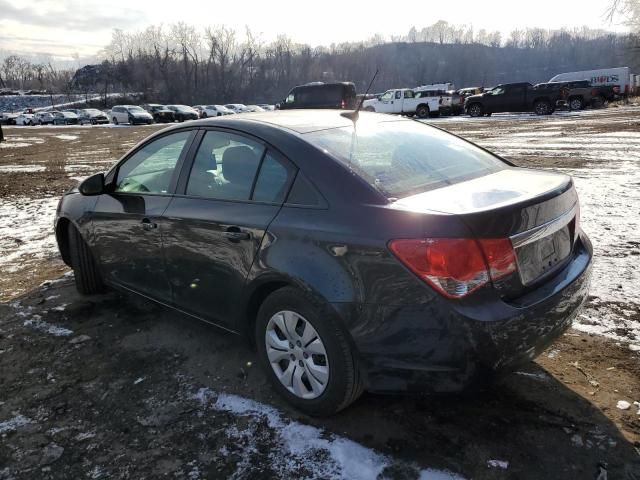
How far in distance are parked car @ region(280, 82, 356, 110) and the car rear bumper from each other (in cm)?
2160

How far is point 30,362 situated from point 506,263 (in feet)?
10.4

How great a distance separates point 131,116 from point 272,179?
42.1m

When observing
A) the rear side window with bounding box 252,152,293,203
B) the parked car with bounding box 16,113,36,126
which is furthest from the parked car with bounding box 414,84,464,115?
the parked car with bounding box 16,113,36,126

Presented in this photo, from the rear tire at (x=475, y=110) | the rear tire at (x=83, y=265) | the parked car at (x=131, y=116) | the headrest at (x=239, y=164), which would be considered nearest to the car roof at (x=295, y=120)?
the headrest at (x=239, y=164)

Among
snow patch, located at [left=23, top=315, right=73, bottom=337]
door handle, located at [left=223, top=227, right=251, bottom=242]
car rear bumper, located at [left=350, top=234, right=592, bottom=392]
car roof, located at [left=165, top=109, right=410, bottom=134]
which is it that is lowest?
snow patch, located at [left=23, top=315, right=73, bottom=337]

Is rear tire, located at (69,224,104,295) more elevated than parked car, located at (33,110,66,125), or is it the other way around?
parked car, located at (33,110,66,125)

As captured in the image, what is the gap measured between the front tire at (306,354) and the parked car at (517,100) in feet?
101

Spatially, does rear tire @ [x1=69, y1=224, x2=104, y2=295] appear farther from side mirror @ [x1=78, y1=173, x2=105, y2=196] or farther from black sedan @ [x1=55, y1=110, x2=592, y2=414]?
black sedan @ [x1=55, y1=110, x2=592, y2=414]

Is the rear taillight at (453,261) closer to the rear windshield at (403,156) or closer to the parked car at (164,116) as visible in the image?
the rear windshield at (403,156)

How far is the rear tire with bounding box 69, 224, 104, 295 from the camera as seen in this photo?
4.43 metres

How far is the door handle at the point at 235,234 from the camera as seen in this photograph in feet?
9.37

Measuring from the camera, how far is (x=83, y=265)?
4.45 m

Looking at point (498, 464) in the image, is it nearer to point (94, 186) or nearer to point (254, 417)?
point (254, 417)

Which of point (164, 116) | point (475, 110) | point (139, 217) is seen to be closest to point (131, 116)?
point (164, 116)
